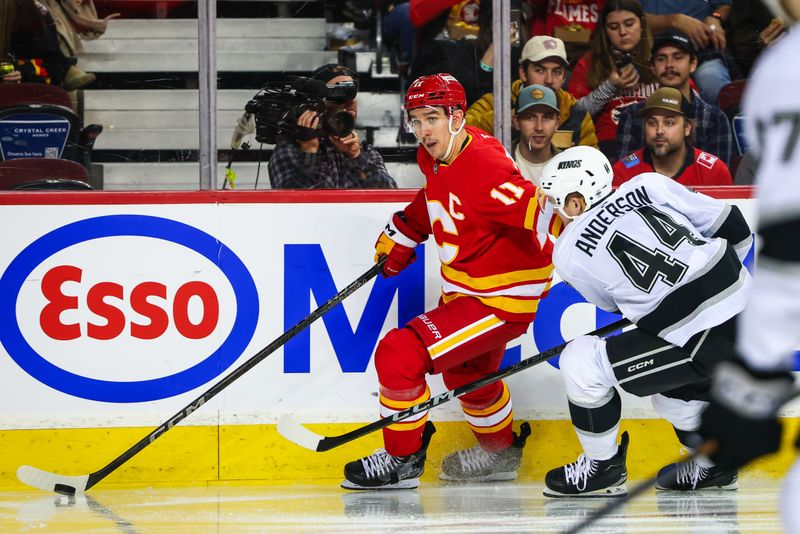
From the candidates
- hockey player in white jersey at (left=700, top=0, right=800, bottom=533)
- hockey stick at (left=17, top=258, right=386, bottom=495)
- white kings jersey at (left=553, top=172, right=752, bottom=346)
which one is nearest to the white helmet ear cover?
hockey player in white jersey at (left=700, top=0, right=800, bottom=533)

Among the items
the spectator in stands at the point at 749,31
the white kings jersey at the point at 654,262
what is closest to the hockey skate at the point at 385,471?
the white kings jersey at the point at 654,262

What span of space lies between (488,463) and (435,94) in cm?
117

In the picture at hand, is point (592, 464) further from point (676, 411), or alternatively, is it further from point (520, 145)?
point (520, 145)

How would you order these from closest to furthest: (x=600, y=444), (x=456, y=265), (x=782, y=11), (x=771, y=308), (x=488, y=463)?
(x=771, y=308) < (x=782, y=11) < (x=600, y=444) < (x=456, y=265) < (x=488, y=463)

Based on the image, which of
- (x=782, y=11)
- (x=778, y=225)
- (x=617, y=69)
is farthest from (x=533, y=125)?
(x=778, y=225)

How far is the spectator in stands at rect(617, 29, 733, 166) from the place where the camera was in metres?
3.94

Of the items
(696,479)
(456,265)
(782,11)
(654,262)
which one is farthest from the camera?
(456,265)

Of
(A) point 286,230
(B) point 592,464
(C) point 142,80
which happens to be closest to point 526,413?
(B) point 592,464

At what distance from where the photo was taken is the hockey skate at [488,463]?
3.75 m

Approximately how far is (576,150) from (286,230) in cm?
103

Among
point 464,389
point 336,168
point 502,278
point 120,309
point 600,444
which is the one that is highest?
point 336,168

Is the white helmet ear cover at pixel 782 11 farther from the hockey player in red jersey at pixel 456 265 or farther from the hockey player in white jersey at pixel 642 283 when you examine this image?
the hockey player in red jersey at pixel 456 265

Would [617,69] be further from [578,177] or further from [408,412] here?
[408,412]

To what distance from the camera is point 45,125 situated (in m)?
3.83
